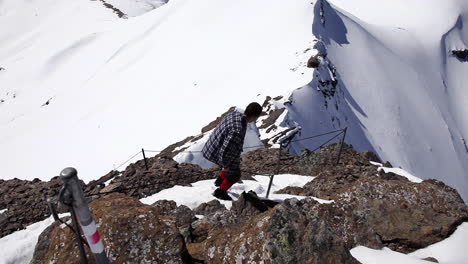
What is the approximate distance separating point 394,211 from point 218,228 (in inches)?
104

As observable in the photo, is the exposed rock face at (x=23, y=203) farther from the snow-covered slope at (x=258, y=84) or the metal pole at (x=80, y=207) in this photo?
the snow-covered slope at (x=258, y=84)

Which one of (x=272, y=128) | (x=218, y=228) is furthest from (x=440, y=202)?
(x=272, y=128)

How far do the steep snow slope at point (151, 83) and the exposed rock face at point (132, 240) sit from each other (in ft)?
54.1

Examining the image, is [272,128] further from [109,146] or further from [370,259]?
[370,259]

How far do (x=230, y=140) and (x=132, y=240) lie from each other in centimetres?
237

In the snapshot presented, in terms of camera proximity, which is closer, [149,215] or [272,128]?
[149,215]

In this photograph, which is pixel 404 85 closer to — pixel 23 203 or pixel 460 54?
pixel 460 54

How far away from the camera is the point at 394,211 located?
18.7 ft

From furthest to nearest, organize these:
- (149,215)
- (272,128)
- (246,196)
Result: (272,128), (246,196), (149,215)

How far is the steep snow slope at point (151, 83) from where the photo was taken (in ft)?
77.6

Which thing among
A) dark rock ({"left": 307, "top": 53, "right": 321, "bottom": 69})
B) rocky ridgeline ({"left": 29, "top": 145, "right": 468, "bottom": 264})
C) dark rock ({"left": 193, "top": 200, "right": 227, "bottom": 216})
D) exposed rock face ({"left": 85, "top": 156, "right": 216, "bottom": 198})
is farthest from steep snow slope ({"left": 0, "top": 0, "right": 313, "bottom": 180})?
rocky ridgeline ({"left": 29, "top": 145, "right": 468, "bottom": 264})

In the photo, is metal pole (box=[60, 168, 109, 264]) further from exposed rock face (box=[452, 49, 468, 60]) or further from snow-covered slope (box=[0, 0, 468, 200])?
exposed rock face (box=[452, 49, 468, 60])

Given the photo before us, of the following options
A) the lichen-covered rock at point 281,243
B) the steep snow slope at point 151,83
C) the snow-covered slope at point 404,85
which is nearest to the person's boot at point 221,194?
the lichen-covered rock at point 281,243

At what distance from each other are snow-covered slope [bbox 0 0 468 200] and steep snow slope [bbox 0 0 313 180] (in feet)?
0.49
